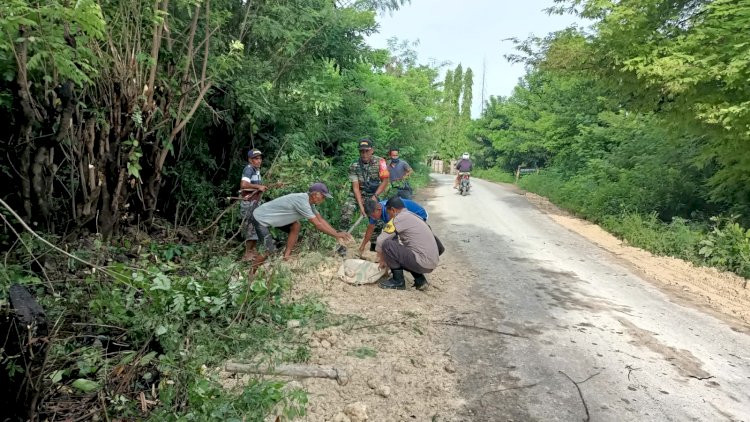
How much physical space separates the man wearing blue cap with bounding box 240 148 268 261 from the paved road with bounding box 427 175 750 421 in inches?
117

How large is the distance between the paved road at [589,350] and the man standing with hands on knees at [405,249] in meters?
0.76

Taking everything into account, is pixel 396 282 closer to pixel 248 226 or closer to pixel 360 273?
pixel 360 273

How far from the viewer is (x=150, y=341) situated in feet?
10.6

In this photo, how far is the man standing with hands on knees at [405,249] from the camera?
5.60 m

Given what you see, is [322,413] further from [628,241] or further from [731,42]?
[628,241]

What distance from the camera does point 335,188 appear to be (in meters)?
8.97

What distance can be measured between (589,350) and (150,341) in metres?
3.78

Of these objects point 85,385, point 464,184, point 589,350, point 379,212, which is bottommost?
point 589,350

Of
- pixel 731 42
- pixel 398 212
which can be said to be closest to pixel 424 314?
pixel 398 212

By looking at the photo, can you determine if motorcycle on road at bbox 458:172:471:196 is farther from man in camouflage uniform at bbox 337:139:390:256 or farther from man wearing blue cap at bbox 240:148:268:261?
man wearing blue cap at bbox 240:148:268:261

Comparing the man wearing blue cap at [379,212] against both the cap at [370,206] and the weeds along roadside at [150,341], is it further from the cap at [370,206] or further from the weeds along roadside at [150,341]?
the weeds along roadside at [150,341]

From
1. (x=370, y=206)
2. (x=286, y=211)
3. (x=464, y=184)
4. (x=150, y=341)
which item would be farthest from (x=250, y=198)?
(x=464, y=184)

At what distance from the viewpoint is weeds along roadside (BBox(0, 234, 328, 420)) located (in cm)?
266

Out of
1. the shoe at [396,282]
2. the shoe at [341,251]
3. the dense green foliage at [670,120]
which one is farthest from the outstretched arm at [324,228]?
the dense green foliage at [670,120]
